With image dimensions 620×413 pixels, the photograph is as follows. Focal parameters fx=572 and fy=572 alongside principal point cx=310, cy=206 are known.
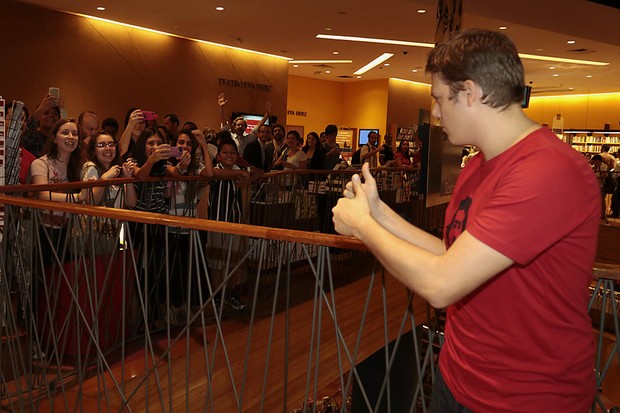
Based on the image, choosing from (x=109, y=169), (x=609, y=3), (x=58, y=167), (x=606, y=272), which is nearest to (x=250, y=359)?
(x=109, y=169)

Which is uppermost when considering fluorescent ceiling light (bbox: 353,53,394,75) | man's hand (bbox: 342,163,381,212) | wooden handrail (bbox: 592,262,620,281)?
fluorescent ceiling light (bbox: 353,53,394,75)

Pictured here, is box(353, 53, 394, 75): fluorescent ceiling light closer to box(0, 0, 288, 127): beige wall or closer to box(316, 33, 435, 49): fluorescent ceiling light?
box(316, 33, 435, 49): fluorescent ceiling light

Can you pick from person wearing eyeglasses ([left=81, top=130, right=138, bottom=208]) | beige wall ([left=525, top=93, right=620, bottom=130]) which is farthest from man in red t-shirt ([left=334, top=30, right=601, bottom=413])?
beige wall ([left=525, top=93, right=620, bottom=130])

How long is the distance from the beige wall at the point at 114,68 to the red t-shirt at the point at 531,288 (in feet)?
35.8

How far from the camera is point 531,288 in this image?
119cm

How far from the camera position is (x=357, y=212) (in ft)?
4.27

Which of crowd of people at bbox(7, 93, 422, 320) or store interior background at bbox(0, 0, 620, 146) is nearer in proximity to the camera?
crowd of people at bbox(7, 93, 422, 320)

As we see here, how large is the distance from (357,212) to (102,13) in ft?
36.6

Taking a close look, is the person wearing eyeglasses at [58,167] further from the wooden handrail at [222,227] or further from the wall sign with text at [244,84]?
the wall sign with text at [244,84]

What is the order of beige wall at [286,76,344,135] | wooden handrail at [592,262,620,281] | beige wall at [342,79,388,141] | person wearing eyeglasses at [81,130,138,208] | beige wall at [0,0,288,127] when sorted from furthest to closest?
beige wall at [286,76,344,135], beige wall at [342,79,388,141], beige wall at [0,0,288,127], person wearing eyeglasses at [81,130,138,208], wooden handrail at [592,262,620,281]

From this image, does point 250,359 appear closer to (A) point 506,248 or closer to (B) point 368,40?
(A) point 506,248

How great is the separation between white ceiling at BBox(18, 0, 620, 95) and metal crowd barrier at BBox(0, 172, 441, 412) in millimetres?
3650

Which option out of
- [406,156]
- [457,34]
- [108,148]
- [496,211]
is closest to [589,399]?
[496,211]

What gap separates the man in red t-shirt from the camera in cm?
110
